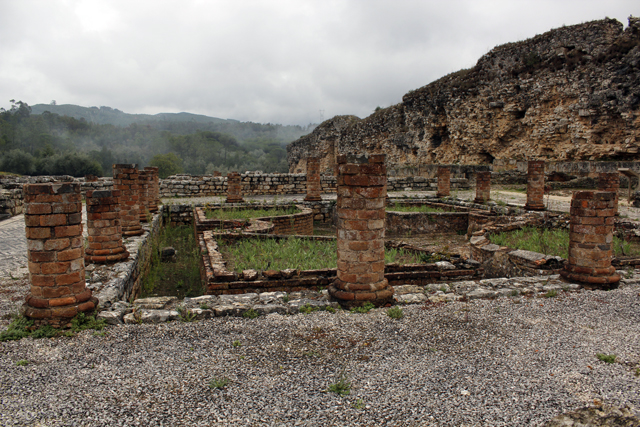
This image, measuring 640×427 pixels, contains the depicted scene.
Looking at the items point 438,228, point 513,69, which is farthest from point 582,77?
point 438,228

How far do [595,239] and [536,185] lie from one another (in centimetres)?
720

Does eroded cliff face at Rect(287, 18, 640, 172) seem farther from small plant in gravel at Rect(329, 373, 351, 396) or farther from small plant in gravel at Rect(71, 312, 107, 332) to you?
small plant in gravel at Rect(71, 312, 107, 332)

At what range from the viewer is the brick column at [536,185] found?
12.0 meters

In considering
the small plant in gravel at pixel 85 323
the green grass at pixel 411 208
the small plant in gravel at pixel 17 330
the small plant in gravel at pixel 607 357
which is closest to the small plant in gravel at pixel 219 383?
the small plant in gravel at pixel 85 323

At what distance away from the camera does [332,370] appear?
10.7ft

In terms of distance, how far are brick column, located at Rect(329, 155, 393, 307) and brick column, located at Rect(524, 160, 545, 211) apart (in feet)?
30.4

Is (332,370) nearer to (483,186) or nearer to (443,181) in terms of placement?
(483,186)

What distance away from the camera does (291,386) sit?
3037 millimetres

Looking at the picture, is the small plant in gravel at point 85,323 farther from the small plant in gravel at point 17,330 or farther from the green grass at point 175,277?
the green grass at point 175,277

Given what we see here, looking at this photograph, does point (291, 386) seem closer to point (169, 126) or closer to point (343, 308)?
point (343, 308)

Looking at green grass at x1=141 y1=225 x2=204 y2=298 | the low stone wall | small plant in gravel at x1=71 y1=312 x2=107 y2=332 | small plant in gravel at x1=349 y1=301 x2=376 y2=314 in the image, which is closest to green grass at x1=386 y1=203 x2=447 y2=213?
the low stone wall

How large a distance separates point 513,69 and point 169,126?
5436 inches

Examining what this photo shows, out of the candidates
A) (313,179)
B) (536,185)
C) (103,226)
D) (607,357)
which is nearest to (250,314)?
(103,226)

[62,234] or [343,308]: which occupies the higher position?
[62,234]
